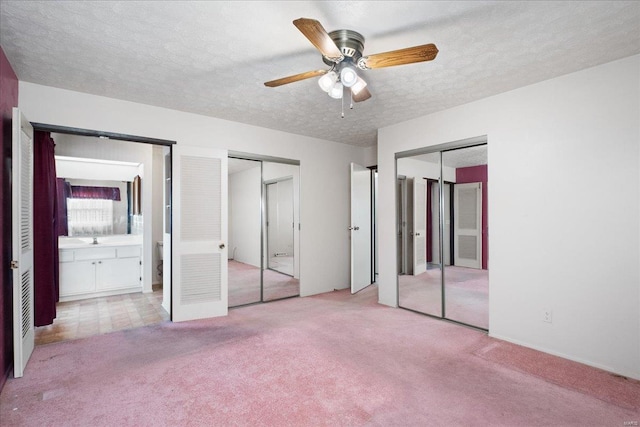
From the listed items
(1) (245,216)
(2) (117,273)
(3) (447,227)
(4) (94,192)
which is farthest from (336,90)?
(1) (245,216)

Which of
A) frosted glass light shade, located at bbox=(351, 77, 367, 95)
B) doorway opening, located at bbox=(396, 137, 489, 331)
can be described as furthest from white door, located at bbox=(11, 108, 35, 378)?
doorway opening, located at bbox=(396, 137, 489, 331)

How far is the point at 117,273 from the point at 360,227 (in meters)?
3.87

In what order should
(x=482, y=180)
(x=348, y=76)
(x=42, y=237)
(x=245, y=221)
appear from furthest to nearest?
(x=245, y=221) → (x=482, y=180) → (x=42, y=237) → (x=348, y=76)

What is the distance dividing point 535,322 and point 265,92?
3424 millimetres

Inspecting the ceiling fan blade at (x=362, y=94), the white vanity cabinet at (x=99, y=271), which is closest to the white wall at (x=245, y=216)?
the white vanity cabinet at (x=99, y=271)

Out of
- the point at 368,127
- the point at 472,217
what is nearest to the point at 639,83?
the point at 472,217

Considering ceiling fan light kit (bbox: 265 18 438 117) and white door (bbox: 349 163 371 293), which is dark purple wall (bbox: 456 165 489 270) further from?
ceiling fan light kit (bbox: 265 18 438 117)

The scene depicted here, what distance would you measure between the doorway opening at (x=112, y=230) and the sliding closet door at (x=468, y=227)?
138 inches

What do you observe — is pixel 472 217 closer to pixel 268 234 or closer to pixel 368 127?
pixel 368 127

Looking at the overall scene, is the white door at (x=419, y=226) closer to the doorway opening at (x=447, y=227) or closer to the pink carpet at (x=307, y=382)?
the doorway opening at (x=447, y=227)

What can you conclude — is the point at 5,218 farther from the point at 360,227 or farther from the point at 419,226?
the point at 419,226

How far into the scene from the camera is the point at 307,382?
2348mm

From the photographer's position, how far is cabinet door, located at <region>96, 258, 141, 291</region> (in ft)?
15.5

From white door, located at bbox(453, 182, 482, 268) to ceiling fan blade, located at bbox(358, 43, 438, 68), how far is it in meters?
2.31
